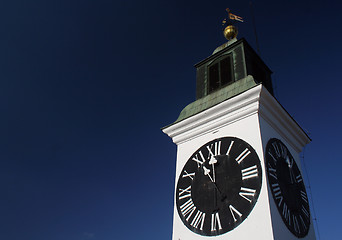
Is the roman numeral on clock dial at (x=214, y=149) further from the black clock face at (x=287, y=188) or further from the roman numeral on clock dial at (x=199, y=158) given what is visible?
the black clock face at (x=287, y=188)

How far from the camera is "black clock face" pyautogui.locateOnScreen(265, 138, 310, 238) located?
6.60 m

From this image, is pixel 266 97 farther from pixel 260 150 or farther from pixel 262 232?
pixel 262 232

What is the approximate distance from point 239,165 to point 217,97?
2.34m

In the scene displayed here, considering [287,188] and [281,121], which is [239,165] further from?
[281,121]

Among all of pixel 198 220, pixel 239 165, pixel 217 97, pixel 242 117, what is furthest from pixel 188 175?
pixel 217 97

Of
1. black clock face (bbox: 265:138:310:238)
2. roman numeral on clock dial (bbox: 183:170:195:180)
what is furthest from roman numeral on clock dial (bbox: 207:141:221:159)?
black clock face (bbox: 265:138:310:238)

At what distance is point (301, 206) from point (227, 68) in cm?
438

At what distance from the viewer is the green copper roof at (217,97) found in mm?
8084

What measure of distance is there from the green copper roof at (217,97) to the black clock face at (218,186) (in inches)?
48.3

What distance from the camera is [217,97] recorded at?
8.60 meters

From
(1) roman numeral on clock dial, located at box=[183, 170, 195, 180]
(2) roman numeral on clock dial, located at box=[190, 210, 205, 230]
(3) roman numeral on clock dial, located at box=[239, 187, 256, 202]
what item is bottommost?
(2) roman numeral on clock dial, located at box=[190, 210, 205, 230]

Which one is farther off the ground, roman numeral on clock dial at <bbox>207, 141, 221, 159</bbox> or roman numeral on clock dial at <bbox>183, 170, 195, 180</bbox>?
roman numeral on clock dial at <bbox>207, 141, 221, 159</bbox>

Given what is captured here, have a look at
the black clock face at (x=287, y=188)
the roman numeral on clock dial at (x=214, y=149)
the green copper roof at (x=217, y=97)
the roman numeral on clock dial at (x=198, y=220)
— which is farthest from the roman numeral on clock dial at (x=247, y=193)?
the green copper roof at (x=217, y=97)

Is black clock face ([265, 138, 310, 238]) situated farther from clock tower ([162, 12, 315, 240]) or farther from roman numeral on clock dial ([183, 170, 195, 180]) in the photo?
roman numeral on clock dial ([183, 170, 195, 180])
